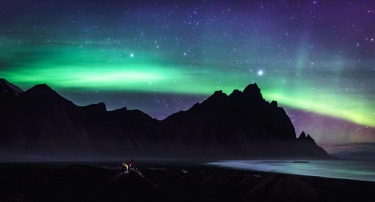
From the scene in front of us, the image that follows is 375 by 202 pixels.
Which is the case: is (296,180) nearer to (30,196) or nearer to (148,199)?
(148,199)

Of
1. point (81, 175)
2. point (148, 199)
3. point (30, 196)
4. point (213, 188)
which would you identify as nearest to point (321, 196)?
point (213, 188)

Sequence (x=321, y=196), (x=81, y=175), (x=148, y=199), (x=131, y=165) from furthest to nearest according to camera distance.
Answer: (x=81, y=175)
(x=131, y=165)
(x=321, y=196)
(x=148, y=199)

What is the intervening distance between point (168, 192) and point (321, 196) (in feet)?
50.1

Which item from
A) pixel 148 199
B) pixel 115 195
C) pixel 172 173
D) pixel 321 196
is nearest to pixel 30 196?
pixel 115 195

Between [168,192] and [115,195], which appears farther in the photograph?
[168,192]

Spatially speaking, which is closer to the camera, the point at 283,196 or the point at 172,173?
the point at 283,196

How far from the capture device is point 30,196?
40625mm

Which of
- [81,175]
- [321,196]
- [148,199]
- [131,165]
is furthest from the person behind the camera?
[81,175]

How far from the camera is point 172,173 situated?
Result: 72625 mm

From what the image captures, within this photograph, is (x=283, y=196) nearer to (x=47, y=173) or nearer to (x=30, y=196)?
(x=30, y=196)

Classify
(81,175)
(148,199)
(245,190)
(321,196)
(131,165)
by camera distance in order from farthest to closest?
(81,175) < (131,165) < (245,190) < (321,196) < (148,199)

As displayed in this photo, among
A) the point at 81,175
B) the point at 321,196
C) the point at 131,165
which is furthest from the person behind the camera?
the point at 81,175

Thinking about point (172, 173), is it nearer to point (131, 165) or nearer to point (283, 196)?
point (131, 165)

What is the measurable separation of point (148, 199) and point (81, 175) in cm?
3079
